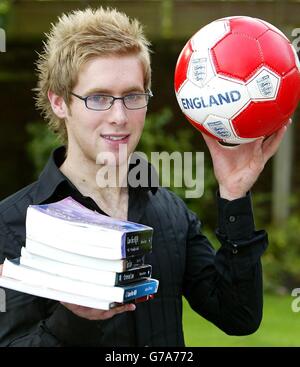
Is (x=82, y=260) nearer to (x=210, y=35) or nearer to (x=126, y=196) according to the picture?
(x=126, y=196)

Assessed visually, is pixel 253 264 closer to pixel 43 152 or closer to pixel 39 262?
pixel 39 262

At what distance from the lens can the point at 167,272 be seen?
2689 millimetres

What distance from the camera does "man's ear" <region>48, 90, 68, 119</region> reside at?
2701 mm

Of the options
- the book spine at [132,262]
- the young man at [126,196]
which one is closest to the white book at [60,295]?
the book spine at [132,262]

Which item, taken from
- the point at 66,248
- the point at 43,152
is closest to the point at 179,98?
the point at 66,248

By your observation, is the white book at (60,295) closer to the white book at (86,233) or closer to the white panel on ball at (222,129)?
the white book at (86,233)

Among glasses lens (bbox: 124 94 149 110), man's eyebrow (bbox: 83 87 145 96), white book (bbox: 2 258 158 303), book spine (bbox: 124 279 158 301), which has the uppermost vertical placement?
man's eyebrow (bbox: 83 87 145 96)

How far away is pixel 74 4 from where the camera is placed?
9.36 m

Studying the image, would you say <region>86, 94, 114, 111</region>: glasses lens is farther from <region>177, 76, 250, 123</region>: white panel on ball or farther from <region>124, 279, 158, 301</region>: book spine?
<region>124, 279, 158, 301</region>: book spine

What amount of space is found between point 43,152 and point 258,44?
6370mm

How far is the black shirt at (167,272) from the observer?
246 cm

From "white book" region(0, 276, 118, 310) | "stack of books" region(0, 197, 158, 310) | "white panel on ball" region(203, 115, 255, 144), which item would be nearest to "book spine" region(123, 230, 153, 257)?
"stack of books" region(0, 197, 158, 310)

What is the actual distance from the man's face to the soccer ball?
242 mm
